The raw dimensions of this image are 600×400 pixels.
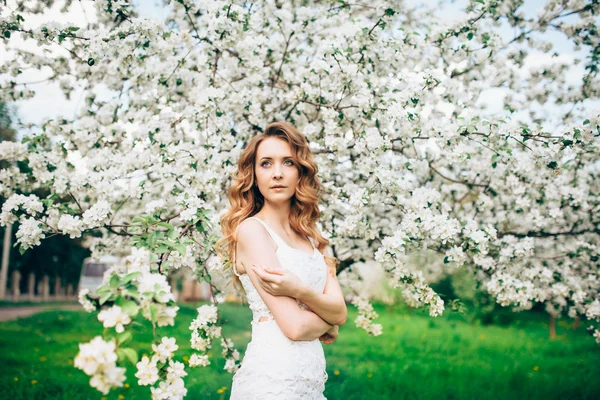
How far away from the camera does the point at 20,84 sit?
166 inches

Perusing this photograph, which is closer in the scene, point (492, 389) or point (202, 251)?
point (202, 251)

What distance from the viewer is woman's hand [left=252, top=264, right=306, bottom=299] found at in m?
2.07

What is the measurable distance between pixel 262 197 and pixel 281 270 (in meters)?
0.79

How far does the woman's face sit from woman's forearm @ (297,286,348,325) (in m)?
0.64

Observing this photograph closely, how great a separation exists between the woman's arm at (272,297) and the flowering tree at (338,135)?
50 centimetres

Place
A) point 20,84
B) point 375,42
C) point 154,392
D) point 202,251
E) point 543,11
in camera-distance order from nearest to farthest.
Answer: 1. point 154,392
2. point 202,251
3. point 375,42
4. point 20,84
5. point 543,11

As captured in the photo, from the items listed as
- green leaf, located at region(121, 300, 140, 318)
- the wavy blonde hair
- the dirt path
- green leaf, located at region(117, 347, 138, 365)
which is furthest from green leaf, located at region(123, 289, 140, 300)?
the dirt path

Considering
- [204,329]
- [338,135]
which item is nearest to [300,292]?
[204,329]

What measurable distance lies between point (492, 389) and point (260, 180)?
4372 mm

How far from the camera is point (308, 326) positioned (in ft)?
7.14

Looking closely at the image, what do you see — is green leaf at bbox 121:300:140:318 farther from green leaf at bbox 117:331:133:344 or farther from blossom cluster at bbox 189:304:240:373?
blossom cluster at bbox 189:304:240:373

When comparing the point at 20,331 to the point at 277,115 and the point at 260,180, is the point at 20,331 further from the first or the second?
the point at 260,180

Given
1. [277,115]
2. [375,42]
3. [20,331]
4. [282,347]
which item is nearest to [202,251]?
[282,347]

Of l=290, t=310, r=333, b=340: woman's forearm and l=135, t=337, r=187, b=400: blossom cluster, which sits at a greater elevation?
l=290, t=310, r=333, b=340: woman's forearm
